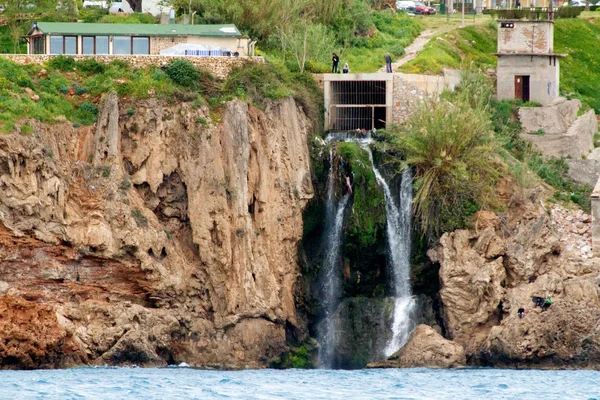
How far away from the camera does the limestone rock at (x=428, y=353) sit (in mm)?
85062

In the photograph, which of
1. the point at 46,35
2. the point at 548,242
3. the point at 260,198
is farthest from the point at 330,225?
the point at 46,35

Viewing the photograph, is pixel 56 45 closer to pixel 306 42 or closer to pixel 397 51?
pixel 306 42

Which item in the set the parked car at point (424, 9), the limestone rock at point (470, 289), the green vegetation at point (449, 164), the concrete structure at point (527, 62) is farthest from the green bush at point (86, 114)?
the parked car at point (424, 9)

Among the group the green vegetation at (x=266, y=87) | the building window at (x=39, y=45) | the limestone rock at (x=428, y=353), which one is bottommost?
the limestone rock at (x=428, y=353)

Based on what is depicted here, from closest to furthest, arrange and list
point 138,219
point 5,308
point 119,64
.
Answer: point 5,308 → point 138,219 → point 119,64

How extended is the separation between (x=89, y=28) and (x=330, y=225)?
15.3 metres

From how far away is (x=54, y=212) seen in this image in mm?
83875

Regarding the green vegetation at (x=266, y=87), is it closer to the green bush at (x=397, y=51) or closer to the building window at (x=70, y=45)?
the building window at (x=70, y=45)

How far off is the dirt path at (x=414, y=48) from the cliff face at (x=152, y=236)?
15.8 meters

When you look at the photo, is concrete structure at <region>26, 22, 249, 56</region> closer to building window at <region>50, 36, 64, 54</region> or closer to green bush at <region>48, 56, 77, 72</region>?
building window at <region>50, 36, 64, 54</region>

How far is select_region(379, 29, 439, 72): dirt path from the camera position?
351 feet

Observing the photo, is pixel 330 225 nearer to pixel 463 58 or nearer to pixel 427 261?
pixel 427 261

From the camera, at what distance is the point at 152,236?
8600 cm

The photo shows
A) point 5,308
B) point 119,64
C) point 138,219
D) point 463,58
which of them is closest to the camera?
point 5,308
